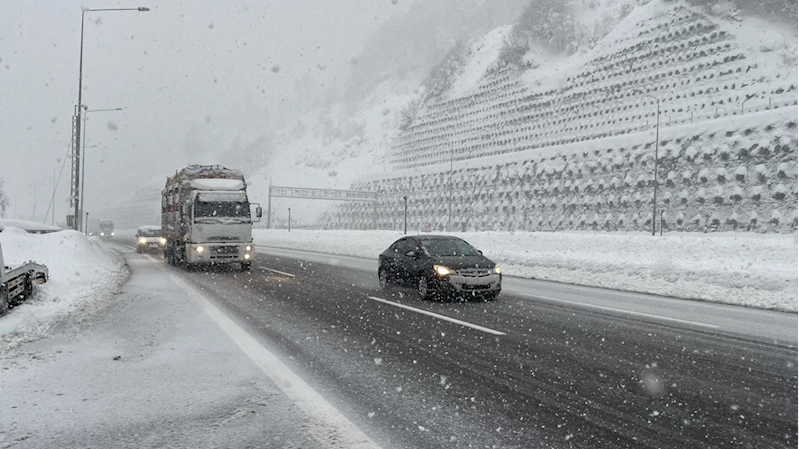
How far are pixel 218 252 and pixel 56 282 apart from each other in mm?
6202

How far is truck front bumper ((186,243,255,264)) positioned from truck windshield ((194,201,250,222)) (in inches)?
37.1

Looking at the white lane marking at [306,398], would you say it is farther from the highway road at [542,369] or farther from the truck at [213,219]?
the truck at [213,219]

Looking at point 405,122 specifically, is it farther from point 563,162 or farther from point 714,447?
point 714,447

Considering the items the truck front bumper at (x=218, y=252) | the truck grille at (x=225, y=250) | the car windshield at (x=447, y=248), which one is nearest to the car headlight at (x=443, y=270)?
the car windshield at (x=447, y=248)

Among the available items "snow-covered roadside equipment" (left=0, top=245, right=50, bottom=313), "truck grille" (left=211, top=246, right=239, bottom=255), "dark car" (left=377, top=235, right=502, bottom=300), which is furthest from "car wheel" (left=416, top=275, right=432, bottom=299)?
"truck grille" (left=211, top=246, right=239, bottom=255)

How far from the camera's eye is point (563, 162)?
63250mm

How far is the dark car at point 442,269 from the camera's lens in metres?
11.0

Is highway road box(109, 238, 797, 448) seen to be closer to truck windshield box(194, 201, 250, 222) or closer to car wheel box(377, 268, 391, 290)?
car wheel box(377, 268, 391, 290)

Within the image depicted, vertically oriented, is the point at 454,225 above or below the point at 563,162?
below

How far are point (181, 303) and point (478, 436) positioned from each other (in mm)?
8386

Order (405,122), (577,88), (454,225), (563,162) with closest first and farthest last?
1. (563,162)
2. (454,225)
3. (577,88)
4. (405,122)

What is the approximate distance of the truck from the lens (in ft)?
60.4

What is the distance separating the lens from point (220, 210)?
18.9 meters

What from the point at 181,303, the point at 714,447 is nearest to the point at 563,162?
the point at 181,303
